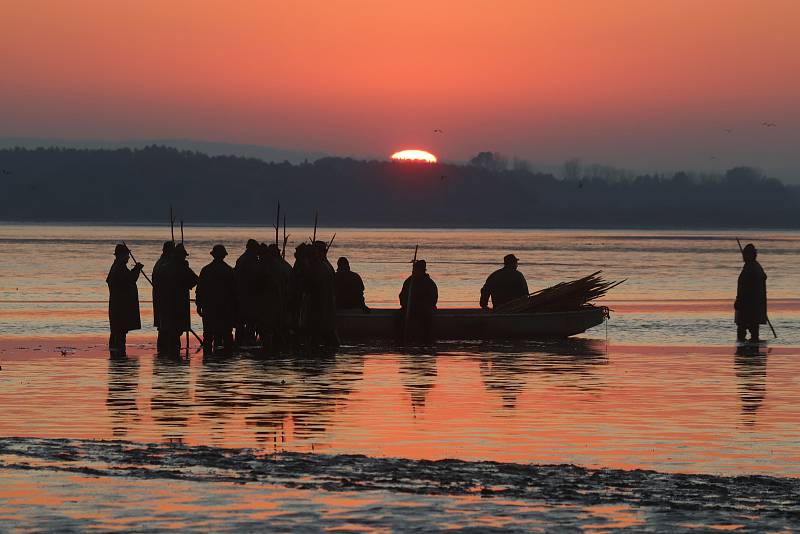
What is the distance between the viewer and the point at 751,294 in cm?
2498

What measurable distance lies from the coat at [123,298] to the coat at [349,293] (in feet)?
13.3

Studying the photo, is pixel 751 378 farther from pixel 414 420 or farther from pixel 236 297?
pixel 236 297

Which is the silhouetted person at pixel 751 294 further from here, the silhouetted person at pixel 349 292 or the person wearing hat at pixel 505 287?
the silhouetted person at pixel 349 292

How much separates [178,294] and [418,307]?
445 cm

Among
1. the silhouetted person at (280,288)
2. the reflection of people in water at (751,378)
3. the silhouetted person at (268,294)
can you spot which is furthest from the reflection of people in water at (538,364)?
the silhouetted person at (268,294)

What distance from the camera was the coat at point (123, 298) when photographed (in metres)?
22.1

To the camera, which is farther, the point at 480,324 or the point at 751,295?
the point at 480,324

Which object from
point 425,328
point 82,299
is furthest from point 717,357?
point 82,299

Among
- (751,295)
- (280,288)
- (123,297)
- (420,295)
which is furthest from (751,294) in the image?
(123,297)


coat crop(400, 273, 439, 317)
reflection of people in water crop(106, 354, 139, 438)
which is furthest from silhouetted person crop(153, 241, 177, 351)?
coat crop(400, 273, 439, 317)

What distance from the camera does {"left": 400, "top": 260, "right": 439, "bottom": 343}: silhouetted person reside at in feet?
79.7

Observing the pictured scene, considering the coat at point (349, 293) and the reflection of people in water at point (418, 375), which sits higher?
the coat at point (349, 293)

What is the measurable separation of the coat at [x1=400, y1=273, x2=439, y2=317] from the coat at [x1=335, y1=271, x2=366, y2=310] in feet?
3.39

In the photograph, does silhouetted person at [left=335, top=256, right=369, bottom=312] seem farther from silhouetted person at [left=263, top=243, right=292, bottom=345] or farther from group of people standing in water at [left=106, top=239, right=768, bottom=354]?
silhouetted person at [left=263, top=243, right=292, bottom=345]
